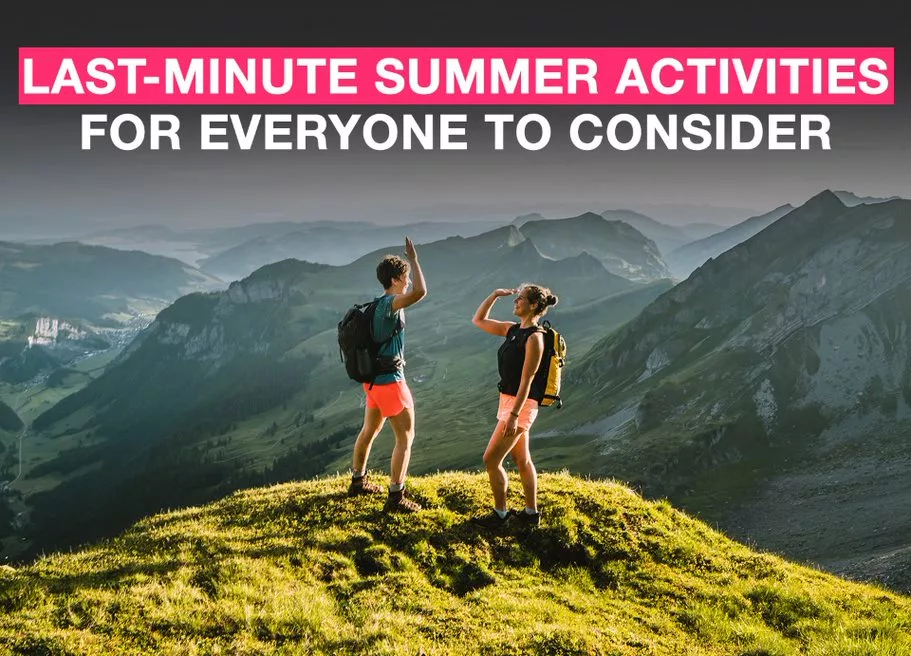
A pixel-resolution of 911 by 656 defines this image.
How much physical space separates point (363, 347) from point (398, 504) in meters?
3.75

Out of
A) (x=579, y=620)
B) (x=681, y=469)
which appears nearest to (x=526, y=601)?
(x=579, y=620)

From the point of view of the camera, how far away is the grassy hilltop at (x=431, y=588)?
9.56 m

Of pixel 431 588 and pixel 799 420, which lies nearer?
pixel 431 588

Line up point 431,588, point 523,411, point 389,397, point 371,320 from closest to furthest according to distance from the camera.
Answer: point 431,588 → point 371,320 → point 389,397 → point 523,411

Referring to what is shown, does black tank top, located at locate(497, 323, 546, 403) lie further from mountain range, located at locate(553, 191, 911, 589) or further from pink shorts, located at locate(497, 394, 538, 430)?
mountain range, located at locate(553, 191, 911, 589)

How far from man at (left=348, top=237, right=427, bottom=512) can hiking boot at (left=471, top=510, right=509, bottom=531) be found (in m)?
1.36

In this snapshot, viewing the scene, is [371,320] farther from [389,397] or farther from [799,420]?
[799,420]

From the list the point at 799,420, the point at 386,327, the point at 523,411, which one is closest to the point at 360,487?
the point at 386,327

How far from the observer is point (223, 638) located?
9.38m

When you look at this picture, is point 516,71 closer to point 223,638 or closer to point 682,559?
point 682,559

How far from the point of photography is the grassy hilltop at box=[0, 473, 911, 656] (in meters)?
9.56

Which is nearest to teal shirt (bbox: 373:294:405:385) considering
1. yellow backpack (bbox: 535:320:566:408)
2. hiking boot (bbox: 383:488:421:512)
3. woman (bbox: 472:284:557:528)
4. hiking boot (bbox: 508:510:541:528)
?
woman (bbox: 472:284:557:528)

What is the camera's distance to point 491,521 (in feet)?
47.2

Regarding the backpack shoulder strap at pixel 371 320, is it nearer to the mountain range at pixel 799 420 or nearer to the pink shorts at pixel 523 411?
the pink shorts at pixel 523 411
